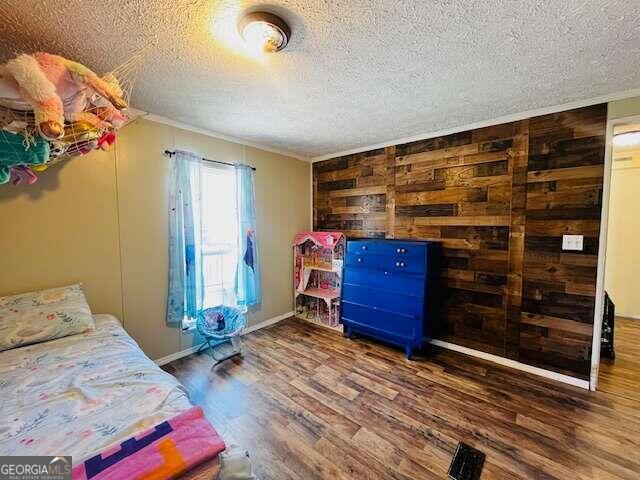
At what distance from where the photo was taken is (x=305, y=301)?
3.85 metres

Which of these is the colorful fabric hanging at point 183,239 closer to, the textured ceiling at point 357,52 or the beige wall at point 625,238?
the textured ceiling at point 357,52

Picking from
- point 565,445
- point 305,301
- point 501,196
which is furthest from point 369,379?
point 501,196

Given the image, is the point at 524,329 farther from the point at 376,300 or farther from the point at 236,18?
the point at 236,18

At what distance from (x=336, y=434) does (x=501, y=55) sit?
251 cm

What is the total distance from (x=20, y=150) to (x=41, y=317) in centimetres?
104

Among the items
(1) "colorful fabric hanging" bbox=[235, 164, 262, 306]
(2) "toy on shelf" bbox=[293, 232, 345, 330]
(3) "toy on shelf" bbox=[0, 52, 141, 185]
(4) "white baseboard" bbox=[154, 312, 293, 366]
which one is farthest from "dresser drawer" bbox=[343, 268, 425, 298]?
(3) "toy on shelf" bbox=[0, 52, 141, 185]

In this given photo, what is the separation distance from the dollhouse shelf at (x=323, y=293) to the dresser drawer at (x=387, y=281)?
1.25ft

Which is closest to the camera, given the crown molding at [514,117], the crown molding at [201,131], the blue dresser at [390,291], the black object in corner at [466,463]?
the black object in corner at [466,463]

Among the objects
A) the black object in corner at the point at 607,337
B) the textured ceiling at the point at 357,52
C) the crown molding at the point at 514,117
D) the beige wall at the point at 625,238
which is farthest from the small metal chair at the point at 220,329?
the beige wall at the point at 625,238

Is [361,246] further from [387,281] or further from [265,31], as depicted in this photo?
[265,31]

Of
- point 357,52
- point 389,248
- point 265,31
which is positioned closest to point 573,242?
point 389,248

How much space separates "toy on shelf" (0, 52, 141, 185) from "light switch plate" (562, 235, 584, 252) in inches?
124

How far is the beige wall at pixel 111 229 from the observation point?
71.7 inches

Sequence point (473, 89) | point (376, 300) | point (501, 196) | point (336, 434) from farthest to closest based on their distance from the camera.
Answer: point (376, 300) → point (501, 196) → point (473, 89) → point (336, 434)
